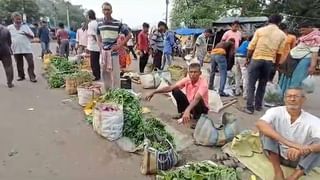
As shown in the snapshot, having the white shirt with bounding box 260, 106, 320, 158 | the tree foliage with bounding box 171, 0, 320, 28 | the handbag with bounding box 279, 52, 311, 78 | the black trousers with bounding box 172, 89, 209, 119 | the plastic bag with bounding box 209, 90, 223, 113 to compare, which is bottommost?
the plastic bag with bounding box 209, 90, 223, 113

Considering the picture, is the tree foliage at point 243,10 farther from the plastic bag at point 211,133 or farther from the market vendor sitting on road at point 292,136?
the market vendor sitting on road at point 292,136

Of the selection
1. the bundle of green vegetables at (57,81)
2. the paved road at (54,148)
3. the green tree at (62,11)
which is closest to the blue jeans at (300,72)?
the paved road at (54,148)

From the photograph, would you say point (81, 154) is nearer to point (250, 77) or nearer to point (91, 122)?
point (91, 122)

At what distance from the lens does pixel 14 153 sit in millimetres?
4961

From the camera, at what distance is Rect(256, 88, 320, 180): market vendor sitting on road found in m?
3.73

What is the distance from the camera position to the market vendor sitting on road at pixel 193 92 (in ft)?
18.6

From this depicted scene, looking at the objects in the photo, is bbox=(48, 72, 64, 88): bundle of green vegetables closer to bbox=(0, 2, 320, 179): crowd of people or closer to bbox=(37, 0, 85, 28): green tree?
bbox=(0, 2, 320, 179): crowd of people

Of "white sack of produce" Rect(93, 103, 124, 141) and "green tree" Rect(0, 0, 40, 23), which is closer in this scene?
"white sack of produce" Rect(93, 103, 124, 141)

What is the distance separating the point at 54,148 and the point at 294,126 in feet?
10.2

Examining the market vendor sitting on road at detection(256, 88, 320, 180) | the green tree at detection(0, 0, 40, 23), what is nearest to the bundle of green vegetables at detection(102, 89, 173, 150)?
the market vendor sitting on road at detection(256, 88, 320, 180)

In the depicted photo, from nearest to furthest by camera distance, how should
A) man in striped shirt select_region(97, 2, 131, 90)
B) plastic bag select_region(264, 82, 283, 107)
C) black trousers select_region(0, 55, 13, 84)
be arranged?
man in striped shirt select_region(97, 2, 131, 90) → plastic bag select_region(264, 82, 283, 107) → black trousers select_region(0, 55, 13, 84)

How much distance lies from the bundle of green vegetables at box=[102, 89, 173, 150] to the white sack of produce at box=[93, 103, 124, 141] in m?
0.12

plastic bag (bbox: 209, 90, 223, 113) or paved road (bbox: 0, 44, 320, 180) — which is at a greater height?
plastic bag (bbox: 209, 90, 223, 113)

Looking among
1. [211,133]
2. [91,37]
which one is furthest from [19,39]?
[211,133]
